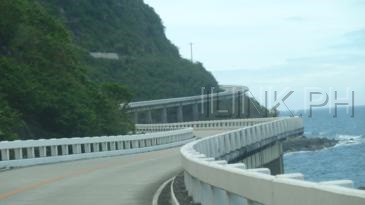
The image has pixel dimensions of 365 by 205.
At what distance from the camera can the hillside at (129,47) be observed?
119 m

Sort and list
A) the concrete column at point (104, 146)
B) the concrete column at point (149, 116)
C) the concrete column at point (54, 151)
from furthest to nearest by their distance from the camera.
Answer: the concrete column at point (149, 116)
the concrete column at point (104, 146)
the concrete column at point (54, 151)

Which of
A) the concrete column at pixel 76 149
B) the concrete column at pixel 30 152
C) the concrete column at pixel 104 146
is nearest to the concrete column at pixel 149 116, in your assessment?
the concrete column at pixel 104 146

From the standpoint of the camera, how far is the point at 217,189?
39.0 ft

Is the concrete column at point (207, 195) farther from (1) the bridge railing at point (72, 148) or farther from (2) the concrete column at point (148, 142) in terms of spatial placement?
(2) the concrete column at point (148, 142)

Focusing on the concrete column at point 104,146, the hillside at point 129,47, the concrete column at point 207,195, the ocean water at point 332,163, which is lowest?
the ocean water at point 332,163

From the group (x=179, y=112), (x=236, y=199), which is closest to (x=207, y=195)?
(x=236, y=199)

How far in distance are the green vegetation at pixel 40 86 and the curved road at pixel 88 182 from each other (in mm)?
7145

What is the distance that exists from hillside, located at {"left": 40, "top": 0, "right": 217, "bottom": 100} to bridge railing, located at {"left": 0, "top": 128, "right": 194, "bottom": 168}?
6757cm

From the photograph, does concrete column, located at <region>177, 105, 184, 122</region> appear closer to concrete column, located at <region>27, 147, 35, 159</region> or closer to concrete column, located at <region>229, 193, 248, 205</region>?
concrete column, located at <region>27, 147, 35, 159</region>

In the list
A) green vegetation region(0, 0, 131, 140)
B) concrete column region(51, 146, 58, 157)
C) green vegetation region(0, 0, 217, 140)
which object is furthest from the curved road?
green vegetation region(0, 0, 131, 140)

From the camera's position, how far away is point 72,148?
3412 cm

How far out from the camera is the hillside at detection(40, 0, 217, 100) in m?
119

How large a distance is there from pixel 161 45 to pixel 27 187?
125m

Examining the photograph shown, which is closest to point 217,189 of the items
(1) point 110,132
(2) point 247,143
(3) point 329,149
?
(2) point 247,143
